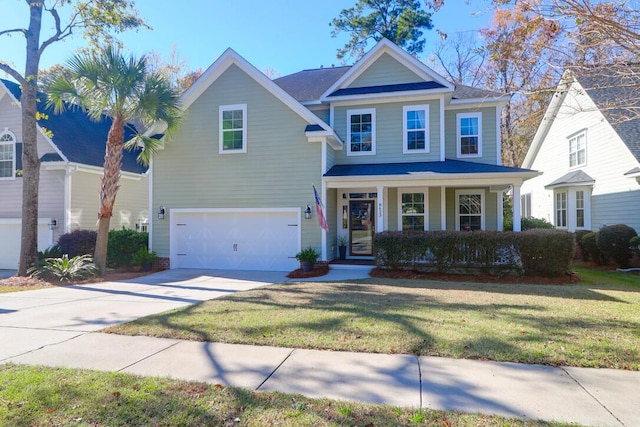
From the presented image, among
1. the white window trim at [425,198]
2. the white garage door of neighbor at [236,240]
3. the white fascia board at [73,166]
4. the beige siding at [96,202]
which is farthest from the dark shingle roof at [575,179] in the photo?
the white fascia board at [73,166]

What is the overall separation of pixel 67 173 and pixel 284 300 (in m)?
11.6

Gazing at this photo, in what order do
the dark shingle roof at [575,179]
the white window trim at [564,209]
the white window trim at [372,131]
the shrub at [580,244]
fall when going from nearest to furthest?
the white window trim at [372,131] < the shrub at [580,244] < the dark shingle roof at [575,179] < the white window trim at [564,209]

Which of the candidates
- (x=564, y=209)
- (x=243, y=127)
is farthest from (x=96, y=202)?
(x=564, y=209)

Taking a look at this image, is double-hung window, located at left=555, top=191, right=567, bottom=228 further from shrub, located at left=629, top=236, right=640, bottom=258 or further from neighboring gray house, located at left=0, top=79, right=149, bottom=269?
neighboring gray house, located at left=0, top=79, right=149, bottom=269

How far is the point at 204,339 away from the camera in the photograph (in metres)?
5.13

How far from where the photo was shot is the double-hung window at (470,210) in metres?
13.9

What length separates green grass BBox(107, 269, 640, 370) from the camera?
4.68m

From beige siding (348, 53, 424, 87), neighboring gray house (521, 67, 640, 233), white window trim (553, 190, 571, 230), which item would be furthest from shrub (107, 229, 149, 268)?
white window trim (553, 190, 571, 230)

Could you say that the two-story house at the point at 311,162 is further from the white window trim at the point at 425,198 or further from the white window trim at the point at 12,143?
the white window trim at the point at 12,143

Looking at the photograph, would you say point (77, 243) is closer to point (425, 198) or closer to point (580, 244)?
point (425, 198)

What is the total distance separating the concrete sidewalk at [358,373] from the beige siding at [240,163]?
25.1 feet

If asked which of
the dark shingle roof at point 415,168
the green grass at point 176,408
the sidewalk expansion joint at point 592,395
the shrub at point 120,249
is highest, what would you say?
the dark shingle roof at point 415,168

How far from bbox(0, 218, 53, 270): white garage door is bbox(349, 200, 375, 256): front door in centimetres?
1159

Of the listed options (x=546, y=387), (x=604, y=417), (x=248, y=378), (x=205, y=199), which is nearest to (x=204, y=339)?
(x=248, y=378)
